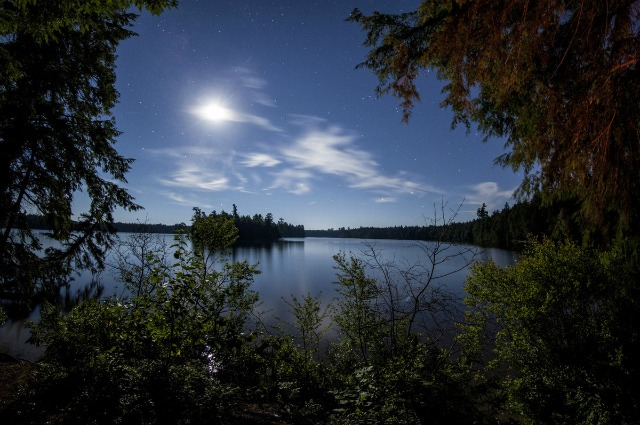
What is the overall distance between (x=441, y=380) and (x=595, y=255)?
24.8ft

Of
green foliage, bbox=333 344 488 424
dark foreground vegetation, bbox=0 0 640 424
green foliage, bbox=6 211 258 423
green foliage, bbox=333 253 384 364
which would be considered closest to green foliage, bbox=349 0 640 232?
dark foreground vegetation, bbox=0 0 640 424

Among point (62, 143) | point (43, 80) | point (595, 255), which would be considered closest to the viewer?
point (43, 80)

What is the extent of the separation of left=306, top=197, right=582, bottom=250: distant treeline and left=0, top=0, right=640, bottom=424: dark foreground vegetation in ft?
0.40

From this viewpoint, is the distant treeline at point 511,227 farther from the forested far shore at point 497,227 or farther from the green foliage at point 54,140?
the green foliage at point 54,140

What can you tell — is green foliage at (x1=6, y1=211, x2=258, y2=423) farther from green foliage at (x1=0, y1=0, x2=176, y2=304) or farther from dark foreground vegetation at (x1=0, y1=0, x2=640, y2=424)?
green foliage at (x1=0, y1=0, x2=176, y2=304)

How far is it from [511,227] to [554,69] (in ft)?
240

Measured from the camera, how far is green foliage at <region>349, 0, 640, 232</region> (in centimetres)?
290

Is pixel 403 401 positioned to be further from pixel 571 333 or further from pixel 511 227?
pixel 511 227

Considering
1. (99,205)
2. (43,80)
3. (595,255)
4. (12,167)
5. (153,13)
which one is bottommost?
(595,255)

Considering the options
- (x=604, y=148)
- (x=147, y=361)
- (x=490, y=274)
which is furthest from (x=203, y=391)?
(x=490, y=274)

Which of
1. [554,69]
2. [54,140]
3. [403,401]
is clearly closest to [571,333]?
[403,401]

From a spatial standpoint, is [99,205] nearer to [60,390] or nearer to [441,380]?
[60,390]

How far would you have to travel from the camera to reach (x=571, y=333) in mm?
8211

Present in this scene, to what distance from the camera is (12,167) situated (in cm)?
683
